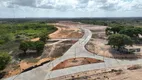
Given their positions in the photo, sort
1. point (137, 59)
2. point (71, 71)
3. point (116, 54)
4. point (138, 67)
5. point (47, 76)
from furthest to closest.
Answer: point (116, 54)
point (137, 59)
point (138, 67)
point (71, 71)
point (47, 76)

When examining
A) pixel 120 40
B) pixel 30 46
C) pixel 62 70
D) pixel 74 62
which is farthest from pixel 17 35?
pixel 62 70

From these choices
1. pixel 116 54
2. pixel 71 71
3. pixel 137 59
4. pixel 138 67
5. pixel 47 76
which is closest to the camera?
pixel 47 76

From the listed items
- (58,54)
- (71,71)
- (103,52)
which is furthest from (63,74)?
(103,52)

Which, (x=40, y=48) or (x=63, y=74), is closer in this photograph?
(x=63, y=74)

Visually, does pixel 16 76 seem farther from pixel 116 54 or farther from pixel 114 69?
pixel 116 54

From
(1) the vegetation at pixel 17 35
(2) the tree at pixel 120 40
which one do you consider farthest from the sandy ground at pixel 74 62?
(1) the vegetation at pixel 17 35

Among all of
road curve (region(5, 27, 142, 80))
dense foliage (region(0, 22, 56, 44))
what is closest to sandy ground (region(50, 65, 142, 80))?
road curve (region(5, 27, 142, 80))

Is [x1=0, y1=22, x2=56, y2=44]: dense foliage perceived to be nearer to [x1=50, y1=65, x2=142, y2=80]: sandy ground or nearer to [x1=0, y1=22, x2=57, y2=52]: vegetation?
[x1=0, y1=22, x2=57, y2=52]: vegetation

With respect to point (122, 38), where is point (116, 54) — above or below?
below
